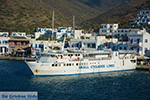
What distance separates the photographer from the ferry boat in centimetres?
4853

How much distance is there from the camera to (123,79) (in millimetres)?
48094

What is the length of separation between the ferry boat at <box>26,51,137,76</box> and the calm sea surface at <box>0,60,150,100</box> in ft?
5.40

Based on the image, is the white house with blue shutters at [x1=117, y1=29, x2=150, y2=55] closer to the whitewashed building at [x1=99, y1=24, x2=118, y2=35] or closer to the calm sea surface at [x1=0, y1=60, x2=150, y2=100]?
the calm sea surface at [x1=0, y1=60, x2=150, y2=100]

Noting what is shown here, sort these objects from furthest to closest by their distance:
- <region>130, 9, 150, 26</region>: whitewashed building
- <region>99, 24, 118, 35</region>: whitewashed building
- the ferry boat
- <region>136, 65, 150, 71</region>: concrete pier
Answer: <region>130, 9, 150, 26</region>: whitewashed building, <region>99, 24, 118, 35</region>: whitewashed building, <region>136, 65, 150, 71</region>: concrete pier, the ferry boat

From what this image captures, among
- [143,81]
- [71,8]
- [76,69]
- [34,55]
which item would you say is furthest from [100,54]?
[71,8]

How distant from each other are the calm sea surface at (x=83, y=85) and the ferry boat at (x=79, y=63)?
1.65 m

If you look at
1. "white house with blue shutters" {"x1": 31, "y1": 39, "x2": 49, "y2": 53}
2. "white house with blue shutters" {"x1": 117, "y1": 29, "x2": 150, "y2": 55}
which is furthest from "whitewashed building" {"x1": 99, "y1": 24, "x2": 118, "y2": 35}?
"white house with blue shutters" {"x1": 31, "y1": 39, "x2": 49, "y2": 53}

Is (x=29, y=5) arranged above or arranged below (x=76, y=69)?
above

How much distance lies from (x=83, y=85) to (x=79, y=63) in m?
9.46

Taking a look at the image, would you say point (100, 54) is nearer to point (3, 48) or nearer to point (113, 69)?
point (113, 69)

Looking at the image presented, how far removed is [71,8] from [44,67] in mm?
142501

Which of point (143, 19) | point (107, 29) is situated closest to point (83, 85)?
point (107, 29)

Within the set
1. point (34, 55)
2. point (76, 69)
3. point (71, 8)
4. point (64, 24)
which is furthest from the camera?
point (71, 8)

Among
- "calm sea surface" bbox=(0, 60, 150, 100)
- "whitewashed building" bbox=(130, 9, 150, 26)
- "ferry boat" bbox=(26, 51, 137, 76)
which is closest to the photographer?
"calm sea surface" bbox=(0, 60, 150, 100)
